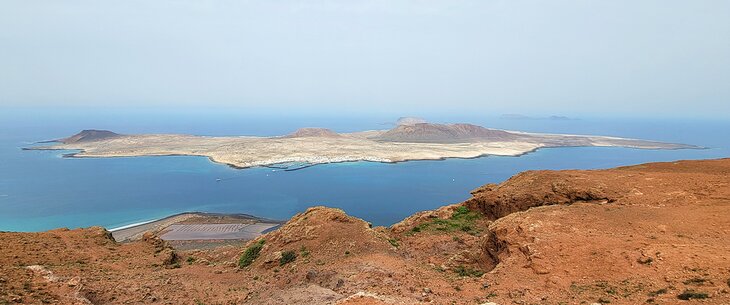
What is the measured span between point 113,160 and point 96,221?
51.0 m

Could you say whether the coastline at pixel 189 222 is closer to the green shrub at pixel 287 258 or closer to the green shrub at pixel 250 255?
the green shrub at pixel 250 255

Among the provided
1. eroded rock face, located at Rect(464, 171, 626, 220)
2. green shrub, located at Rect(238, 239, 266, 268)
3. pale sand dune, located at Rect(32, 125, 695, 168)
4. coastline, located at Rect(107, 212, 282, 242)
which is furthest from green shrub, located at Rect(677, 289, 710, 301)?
pale sand dune, located at Rect(32, 125, 695, 168)

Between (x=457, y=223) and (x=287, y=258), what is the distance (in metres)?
9.31

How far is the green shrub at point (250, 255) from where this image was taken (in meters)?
17.1

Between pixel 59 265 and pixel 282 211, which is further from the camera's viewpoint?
A: pixel 282 211

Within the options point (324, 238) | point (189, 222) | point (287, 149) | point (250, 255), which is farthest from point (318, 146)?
point (324, 238)

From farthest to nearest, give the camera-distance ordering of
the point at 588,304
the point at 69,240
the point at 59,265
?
the point at 69,240
the point at 59,265
the point at 588,304

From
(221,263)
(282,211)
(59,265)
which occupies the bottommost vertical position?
(282,211)

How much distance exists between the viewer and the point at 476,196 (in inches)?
864

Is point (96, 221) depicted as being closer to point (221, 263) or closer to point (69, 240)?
point (69, 240)

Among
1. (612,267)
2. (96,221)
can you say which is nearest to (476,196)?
(612,267)

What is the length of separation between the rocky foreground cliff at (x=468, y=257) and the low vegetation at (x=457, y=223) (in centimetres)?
12

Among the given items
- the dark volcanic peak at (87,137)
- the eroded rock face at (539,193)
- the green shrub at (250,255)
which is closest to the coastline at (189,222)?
the green shrub at (250,255)

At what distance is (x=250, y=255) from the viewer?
57.4 feet
